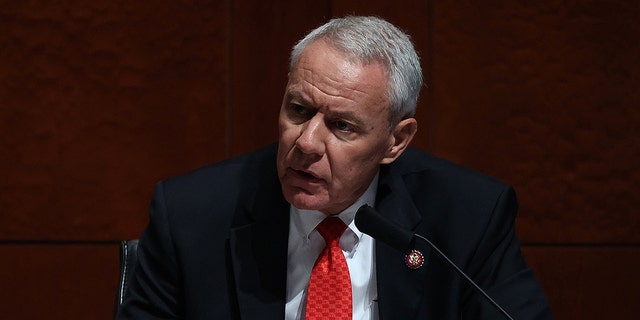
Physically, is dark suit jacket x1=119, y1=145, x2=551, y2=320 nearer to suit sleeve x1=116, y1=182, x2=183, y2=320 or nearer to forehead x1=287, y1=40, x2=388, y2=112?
suit sleeve x1=116, y1=182, x2=183, y2=320

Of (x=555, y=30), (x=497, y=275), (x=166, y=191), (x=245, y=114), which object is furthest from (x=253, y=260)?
(x=555, y=30)

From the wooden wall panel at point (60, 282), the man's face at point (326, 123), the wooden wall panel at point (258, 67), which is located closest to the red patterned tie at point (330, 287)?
the man's face at point (326, 123)

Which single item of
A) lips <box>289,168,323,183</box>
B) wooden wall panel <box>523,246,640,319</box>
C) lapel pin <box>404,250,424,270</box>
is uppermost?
lips <box>289,168,323,183</box>

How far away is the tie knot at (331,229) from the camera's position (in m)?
1.85

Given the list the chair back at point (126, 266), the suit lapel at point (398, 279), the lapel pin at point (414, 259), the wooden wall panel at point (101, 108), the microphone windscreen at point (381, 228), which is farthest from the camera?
the wooden wall panel at point (101, 108)

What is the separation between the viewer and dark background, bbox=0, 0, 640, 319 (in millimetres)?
2598

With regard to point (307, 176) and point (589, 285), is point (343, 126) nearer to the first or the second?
point (307, 176)

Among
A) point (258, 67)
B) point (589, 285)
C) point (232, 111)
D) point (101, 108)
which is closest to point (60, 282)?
point (101, 108)

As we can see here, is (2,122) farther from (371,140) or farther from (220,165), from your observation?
(371,140)

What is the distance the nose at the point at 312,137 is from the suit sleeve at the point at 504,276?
14.4 inches

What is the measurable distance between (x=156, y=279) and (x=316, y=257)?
0.29 metres

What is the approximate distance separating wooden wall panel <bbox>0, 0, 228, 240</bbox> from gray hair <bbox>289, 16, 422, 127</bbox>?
34.0 inches

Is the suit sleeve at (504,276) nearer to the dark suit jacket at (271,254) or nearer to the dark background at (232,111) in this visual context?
the dark suit jacket at (271,254)

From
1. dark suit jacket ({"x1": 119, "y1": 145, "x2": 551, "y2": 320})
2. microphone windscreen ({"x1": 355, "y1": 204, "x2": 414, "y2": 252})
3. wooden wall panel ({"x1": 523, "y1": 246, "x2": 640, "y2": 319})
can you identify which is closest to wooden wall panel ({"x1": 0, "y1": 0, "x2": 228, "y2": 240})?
dark suit jacket ({"x1": 119, "y1": 145, "x2": 551, "y2": 320})
